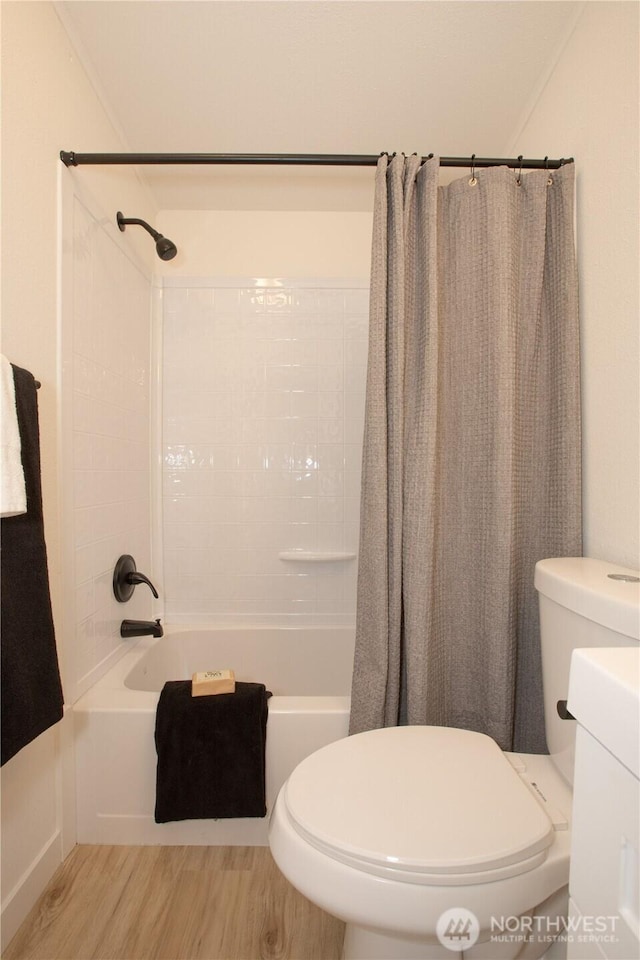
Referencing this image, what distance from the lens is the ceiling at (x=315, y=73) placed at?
1.24 meters

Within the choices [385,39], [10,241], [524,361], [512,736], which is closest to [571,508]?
[524,361]

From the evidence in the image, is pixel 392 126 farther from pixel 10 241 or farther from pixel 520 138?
pixel 10 241

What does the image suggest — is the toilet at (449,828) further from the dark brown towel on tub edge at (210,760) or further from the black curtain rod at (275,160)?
the black curtain rod at (275,160)

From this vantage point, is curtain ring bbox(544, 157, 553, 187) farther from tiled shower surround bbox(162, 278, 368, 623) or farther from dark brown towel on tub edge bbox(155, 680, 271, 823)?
dark brown towel on tub edge bbox(155, 680, 271, 823)

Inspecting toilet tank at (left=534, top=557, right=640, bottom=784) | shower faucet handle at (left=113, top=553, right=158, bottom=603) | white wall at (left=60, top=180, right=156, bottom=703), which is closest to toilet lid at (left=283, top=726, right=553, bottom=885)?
toilet tank at (left=534, top=557, right=640, bottom=784)

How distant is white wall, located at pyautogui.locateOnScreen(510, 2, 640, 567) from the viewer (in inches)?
41.3

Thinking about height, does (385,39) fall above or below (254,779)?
above

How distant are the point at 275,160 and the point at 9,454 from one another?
1074 millimetres

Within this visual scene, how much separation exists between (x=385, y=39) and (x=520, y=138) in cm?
61

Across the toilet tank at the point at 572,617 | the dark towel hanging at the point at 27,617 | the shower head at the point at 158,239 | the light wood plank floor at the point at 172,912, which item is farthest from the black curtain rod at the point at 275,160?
the light wood plank floor at the point at 172,912

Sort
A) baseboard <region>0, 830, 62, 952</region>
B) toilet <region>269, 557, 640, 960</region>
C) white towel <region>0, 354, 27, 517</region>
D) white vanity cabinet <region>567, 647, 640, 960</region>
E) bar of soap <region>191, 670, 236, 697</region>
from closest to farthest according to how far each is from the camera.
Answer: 1. white vanity cabinet <region>567, 647, 640, 960</region>
2. toilet <region>269, 557, 640, 960</region>
3. white towel <region>0, 354, 27, 517</region>
4. baseboard <region>0, 830, 62, 952</region>
5. bar of soap <region>191, 670, 236, 697</region>

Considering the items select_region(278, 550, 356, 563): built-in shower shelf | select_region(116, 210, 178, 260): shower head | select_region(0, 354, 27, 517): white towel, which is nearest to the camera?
select_region(0, 354, 27, 517): white towel

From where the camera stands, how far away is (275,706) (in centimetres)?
135

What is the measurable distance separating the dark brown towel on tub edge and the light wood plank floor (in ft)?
0.42
